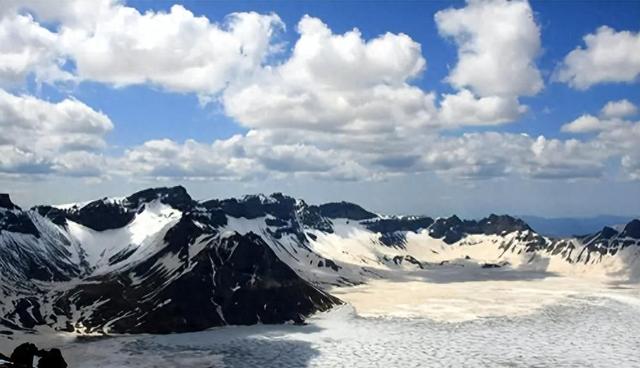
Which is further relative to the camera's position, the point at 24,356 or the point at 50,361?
the point at 24,356

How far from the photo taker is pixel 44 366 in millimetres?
150875

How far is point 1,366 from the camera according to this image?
13350cm

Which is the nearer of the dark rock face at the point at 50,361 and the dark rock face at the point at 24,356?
the dark rock face at the point at 24,356

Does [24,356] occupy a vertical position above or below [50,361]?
above

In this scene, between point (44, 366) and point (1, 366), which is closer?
point (1, 366)

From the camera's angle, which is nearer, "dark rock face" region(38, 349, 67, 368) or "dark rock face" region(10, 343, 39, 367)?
"dark rock face" region(10, 343, 39, 367)

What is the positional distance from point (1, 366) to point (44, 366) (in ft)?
59.4
